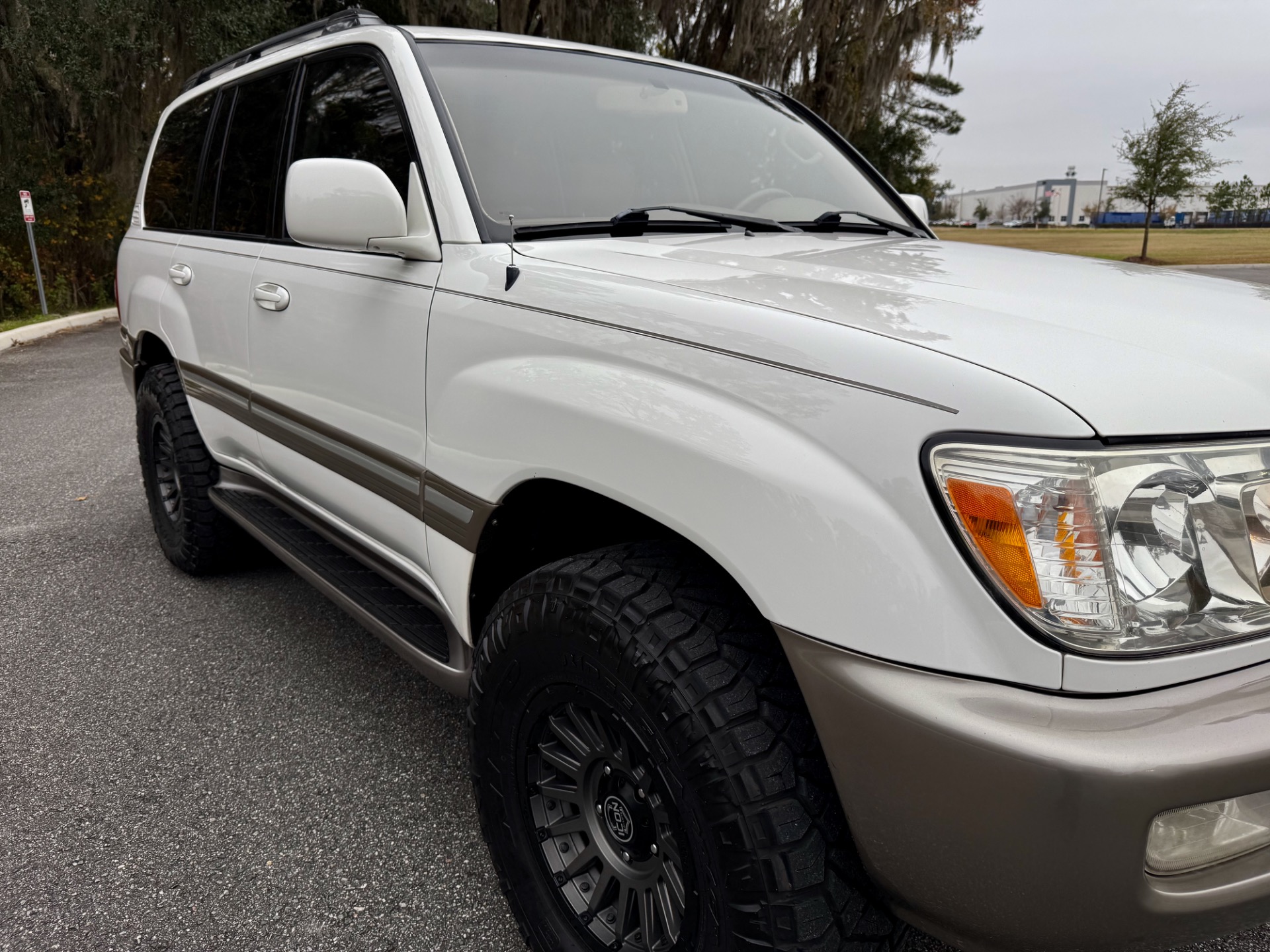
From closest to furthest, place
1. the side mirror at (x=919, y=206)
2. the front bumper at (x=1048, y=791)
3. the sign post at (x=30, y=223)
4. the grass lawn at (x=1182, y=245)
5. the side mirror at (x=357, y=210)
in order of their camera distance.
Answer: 1. the front bumper at (x=1048, y=791)
2. the side mirror at (x=357, y=210)
3. the side mirror at (x=919, y=206)
4. the sign post at (x=30, y=223)
5. the grass lawn at (x=1182, y=245)

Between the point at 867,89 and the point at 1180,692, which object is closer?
the point at 1180,692

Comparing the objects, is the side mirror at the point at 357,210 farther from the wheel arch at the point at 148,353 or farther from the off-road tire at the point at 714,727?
the wheel arch at the point at 148,353

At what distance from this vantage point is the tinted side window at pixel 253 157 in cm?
274

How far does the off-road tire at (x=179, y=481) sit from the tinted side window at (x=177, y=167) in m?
0.61

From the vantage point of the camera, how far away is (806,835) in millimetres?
1205

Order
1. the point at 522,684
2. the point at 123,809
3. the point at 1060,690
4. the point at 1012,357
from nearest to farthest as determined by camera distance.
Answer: the point at 1060,690 → the point at 1012,357 → the point at 522,684 → the point at 123,809

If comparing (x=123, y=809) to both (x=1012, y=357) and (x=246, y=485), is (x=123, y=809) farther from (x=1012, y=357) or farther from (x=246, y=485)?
(x=1012, y=357)

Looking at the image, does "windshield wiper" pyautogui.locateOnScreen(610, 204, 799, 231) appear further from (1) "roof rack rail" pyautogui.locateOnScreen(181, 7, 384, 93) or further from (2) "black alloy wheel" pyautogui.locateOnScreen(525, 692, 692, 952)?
(2) "black alloy wheel" pyautogui.locateOnScreen(525, 692, 692, 952)

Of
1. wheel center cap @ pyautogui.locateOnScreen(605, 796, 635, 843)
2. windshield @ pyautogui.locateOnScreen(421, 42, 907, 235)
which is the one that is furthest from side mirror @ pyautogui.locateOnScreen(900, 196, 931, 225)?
wheel center cap @ pyautogui.locateOnScreen(605, 796, 635, 843)

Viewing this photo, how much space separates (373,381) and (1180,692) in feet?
5.37

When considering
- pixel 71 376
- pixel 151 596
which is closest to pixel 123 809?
pixel 151 596

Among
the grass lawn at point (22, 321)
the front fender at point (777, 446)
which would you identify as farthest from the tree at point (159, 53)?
the front fender at point (777, 446)

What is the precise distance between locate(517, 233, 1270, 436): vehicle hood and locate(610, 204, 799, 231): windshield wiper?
3.9 inches

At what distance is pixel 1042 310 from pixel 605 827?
1103 millimetres
